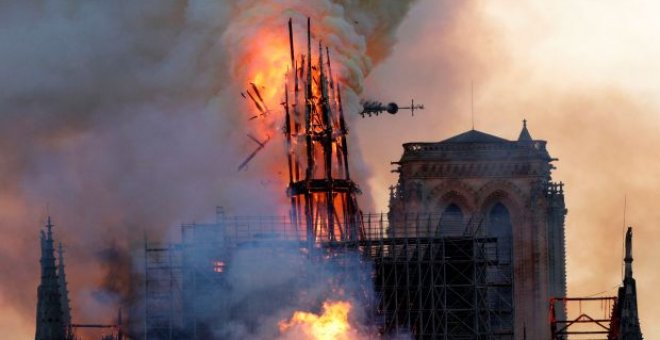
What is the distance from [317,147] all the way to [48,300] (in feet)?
59.6

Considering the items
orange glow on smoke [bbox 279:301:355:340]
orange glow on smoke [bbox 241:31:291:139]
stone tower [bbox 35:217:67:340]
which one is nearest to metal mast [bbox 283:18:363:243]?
orange glow on smoke [bbox 241:31:291:139]

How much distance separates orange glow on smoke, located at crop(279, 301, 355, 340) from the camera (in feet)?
546

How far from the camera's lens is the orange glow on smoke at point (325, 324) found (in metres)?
166

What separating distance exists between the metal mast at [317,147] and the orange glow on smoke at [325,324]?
18.5ft

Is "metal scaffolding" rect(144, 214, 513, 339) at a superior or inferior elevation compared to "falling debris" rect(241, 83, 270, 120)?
inferior

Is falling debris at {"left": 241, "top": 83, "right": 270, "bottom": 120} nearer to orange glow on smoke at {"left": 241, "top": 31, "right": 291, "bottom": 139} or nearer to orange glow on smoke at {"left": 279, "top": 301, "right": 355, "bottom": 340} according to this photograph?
orange glow on smoke at {"left": 241, "top": 31, "right": 291, "bottom": 139}

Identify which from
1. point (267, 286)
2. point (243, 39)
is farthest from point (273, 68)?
point (267, 286)

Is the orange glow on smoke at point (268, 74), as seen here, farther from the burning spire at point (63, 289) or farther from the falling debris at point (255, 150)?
the burning spire at point (63, 289)

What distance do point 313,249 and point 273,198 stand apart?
655 centimetres

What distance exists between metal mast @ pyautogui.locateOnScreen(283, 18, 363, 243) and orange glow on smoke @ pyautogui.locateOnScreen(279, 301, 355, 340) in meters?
5.63

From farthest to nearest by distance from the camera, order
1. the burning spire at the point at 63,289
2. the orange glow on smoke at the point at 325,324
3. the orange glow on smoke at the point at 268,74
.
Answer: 1. the burning spire at the point at 63,289
2. the orange glow on smoke at the point at 268,74
3. the orange glow on smoke at the point at 325,324

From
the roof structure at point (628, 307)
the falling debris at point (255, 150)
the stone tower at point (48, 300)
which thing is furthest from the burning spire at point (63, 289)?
the roof structure at point (628, 307)

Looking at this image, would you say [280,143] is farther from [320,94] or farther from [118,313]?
[118,313]

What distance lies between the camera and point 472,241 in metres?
172
